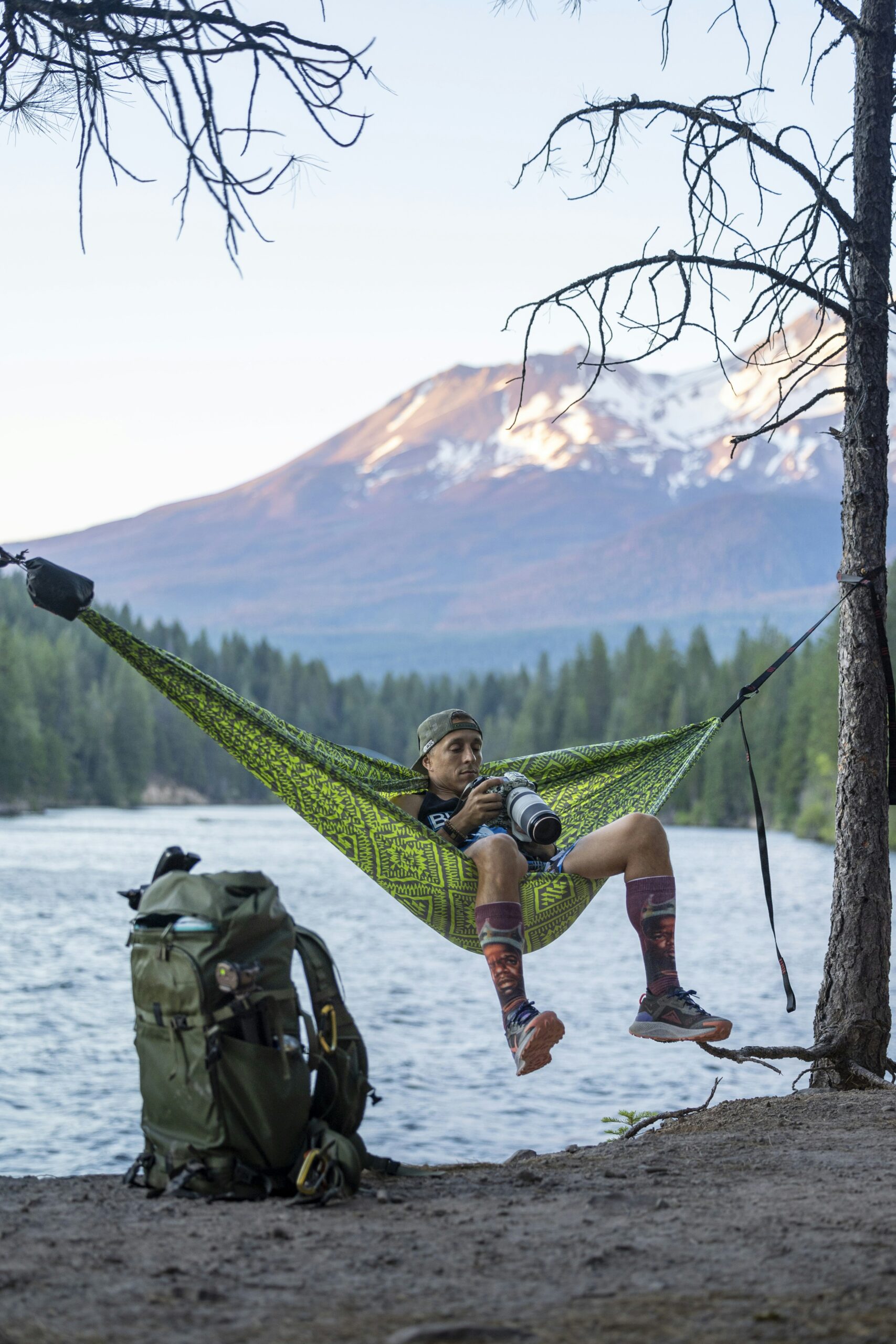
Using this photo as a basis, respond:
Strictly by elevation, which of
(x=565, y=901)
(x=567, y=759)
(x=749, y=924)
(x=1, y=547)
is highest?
(x=1, y=547)

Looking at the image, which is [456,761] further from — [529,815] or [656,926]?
[656,926]

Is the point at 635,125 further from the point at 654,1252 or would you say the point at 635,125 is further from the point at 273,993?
the point at 654,1252

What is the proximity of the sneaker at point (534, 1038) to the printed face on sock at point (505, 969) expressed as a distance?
5.6 inches

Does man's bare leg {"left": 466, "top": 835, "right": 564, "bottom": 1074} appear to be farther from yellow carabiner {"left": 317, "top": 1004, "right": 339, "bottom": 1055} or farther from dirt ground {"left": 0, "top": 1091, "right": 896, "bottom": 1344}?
yellow carabiner {"left": 317, "top": 1004, "right": 339, "bottom": 1055}

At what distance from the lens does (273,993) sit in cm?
321

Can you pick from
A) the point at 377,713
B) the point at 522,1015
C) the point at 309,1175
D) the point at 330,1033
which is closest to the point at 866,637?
the point at 522,1015

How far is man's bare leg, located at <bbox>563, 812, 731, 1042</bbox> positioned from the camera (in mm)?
4168

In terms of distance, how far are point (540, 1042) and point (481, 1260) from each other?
3.75 feet

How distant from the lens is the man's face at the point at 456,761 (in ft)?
15.5

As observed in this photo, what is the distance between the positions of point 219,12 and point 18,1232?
9.34ft

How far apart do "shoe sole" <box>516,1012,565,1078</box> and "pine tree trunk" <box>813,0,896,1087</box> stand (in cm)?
169

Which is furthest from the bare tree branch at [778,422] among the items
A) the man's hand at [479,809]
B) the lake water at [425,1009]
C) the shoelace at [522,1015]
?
the lake water at [425,1009]

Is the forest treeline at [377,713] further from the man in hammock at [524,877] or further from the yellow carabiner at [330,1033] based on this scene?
the yellow carabiner at [330,1033]

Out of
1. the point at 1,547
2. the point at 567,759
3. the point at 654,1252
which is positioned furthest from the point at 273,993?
the point at 567,759
